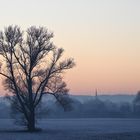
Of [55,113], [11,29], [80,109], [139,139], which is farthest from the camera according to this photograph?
[80,109]

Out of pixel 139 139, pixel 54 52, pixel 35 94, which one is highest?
pixel 54 52

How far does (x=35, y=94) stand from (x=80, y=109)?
126787mm

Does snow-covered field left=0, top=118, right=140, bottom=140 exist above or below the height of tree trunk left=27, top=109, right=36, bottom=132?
below

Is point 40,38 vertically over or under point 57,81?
over

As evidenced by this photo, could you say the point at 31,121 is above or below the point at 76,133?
above

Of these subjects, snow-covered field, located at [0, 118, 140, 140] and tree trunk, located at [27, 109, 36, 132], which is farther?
tree trunk, located at [27, 109, 36, 132]

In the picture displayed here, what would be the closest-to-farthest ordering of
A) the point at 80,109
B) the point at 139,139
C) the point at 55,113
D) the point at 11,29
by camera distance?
the point at 139,139 → the point at 11,29 → the point at 55,113 → the point at 80,109

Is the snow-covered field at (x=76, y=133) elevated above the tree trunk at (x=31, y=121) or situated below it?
below

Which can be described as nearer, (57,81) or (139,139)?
(139,139)

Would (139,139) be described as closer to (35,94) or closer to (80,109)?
(35,94)

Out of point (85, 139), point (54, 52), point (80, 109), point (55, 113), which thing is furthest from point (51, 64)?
point (80, 109)

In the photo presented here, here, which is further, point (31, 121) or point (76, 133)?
point (31, 121)

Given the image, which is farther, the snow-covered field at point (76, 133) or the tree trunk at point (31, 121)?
the tree trunk at point (31, 121)

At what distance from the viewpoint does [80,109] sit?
622 ft
